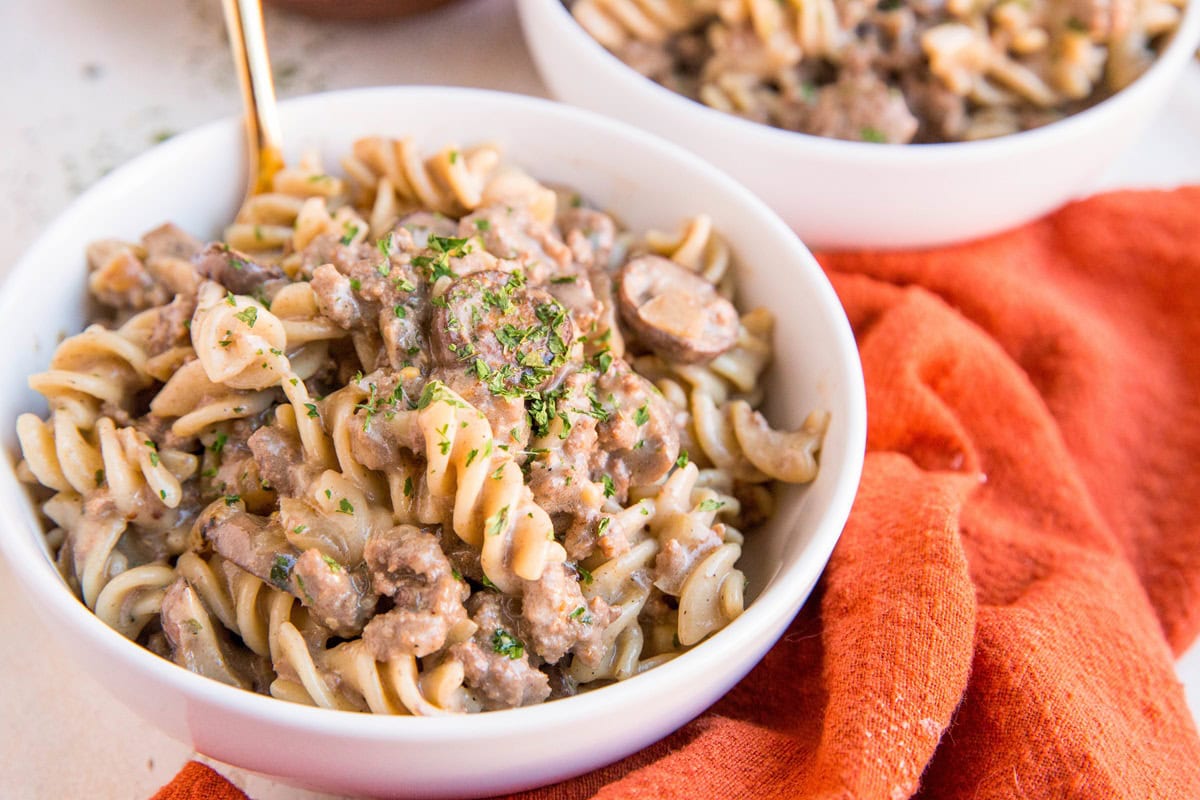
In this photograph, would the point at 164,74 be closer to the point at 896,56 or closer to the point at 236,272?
the point at 236,272

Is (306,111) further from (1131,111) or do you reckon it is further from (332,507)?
(1131,111)

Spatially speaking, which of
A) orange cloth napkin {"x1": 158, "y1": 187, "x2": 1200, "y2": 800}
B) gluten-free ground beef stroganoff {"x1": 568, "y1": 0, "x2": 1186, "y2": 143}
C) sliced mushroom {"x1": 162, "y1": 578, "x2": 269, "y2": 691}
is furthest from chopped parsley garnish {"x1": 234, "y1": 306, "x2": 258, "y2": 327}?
gluten-free ground beef stroganoff {"x1": 568, "y1": 0, "x2": 1186, "y2": 143}

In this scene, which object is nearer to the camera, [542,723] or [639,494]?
[542,723]

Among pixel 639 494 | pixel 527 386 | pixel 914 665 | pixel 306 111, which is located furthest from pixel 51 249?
pixel 914 665

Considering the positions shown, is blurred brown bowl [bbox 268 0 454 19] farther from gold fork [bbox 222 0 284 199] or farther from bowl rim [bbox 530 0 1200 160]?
gold fork [bbox 222 0 284 199]

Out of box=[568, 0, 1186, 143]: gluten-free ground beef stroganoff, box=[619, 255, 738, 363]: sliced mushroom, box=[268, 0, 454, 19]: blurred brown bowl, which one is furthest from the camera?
box=[268, 0, 454, 19]: blurred brown bowl

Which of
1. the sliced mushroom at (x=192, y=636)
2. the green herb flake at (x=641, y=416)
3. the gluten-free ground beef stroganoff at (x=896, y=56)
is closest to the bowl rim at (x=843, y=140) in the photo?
the gluten-free ground beef stroganoff at (x=896, y=56)

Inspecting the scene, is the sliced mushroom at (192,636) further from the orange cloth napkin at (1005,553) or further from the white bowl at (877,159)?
the white bowl at (877,159)
